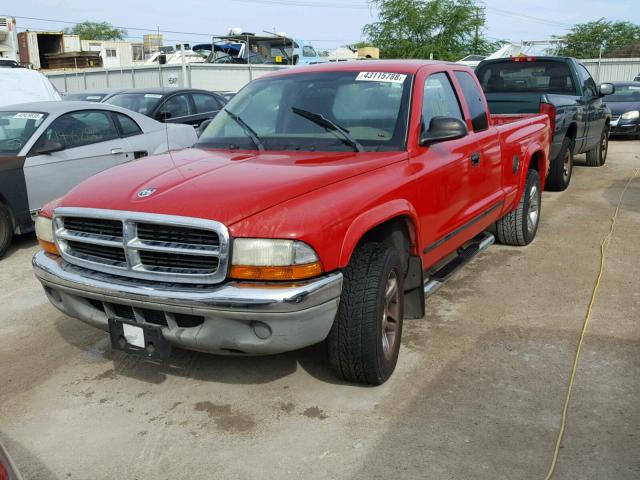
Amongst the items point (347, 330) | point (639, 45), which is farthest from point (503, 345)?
point (639, 45)

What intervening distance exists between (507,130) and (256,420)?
3452 millimetres

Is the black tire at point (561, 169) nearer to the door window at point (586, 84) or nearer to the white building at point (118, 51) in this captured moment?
the door window at point (586, 84)

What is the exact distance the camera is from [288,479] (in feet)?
9.45

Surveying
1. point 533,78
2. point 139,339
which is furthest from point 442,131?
point 533,78

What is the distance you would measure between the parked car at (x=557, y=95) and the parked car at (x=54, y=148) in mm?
4956

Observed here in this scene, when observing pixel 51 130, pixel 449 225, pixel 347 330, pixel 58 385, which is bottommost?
pixel 58 385

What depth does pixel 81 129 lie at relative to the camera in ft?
24.8

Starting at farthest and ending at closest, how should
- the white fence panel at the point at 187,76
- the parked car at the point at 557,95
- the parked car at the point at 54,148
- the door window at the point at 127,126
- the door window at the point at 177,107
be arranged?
1. the white fence panel at the point at 187,76
2. the door window at the point at 177,107
3. the parked car at the point at 557,95
4. the door window at the point at 127,126
5. the parked car at the point at 54,148

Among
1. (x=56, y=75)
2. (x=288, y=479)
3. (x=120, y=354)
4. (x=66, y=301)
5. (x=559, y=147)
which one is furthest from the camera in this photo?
(x=56, y=75)

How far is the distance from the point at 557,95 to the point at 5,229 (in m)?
7.39

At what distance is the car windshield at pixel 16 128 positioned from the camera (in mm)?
6909

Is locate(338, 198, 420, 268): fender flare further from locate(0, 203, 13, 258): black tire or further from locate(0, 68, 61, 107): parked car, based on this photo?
locate(0, 68, 61, 107): parked car

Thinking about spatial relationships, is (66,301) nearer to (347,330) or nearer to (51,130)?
(347,330)

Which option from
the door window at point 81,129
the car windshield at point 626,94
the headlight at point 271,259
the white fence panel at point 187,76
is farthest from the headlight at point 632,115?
the headlight at point 271,259
